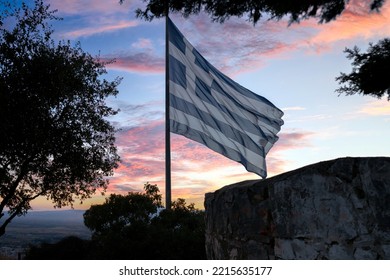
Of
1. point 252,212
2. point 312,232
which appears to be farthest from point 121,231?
point 312,232

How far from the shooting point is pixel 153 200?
16.6 metres

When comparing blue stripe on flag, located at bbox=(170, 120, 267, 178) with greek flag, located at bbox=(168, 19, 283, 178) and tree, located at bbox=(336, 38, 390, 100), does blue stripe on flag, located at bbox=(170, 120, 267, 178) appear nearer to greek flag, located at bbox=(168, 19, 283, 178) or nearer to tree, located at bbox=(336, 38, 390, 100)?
greek flag, located at bbox=(168, 19, 283, 178)

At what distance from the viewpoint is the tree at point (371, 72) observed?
13.6 meters

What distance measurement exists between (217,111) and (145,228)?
372 cm

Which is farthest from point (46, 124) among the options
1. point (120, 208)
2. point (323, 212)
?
point (323, 212)

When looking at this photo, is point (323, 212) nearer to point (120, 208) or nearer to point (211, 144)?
point (211, 144)

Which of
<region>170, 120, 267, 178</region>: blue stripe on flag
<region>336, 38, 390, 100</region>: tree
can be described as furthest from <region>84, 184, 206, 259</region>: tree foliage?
<region>336, 38, 390, 100</region>: tree

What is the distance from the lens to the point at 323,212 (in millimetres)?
5012

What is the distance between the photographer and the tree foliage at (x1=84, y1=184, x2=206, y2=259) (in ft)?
40.5

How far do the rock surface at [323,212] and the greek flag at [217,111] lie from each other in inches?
240

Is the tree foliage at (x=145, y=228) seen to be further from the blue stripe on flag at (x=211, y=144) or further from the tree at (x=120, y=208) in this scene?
the blue stripe on flag at (x=211, y=144)

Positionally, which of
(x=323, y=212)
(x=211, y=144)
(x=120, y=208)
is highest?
(x=211, y=144)

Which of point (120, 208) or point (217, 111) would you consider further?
point (120, 208)

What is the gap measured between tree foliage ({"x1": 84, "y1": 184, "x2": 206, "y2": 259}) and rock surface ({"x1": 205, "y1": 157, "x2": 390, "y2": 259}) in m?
6.76
